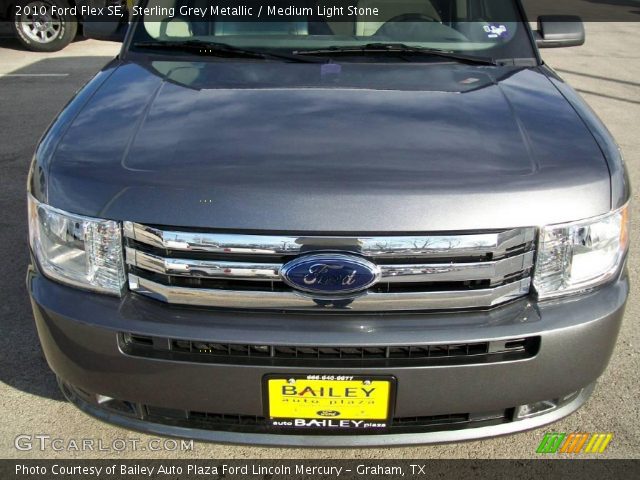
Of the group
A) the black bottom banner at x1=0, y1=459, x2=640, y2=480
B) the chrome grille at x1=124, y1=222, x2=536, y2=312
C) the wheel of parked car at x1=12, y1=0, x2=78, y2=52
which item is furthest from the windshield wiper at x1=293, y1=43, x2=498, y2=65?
the wheel of parked car at x1=12, y1=0, x2=78, y2=52

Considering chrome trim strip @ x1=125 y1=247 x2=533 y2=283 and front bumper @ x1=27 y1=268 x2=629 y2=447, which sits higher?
chrome trim strip @ x1=125 y1=247 x2=533 y2=283

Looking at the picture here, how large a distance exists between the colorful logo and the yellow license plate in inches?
36.0

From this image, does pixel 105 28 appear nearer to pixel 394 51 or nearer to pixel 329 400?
pixel 394 51

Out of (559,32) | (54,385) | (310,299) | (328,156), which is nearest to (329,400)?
(310,299)

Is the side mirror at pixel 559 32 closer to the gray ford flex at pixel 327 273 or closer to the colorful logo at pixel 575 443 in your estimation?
the gray ford flex at pixel 327 273

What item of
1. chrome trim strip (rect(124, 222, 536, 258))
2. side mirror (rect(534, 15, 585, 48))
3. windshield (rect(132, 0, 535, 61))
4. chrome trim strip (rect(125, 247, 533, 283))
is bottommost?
chrome trim strip (rect(125, 247, 533, 283))

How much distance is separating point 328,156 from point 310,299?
17.2 inches

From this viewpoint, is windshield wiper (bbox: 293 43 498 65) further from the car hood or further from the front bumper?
the front bumper

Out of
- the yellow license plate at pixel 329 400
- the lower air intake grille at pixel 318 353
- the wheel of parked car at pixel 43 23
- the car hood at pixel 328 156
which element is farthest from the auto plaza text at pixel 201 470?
the wheel of parked car at pixel 43 23

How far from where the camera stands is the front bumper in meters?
1.88

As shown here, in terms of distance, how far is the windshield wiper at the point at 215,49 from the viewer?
2.82m

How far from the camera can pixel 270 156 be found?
198cm

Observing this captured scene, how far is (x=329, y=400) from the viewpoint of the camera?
76.4 inches

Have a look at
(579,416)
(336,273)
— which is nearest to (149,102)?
(336,273)
